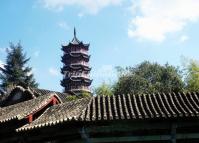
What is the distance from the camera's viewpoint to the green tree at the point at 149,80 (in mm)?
49906

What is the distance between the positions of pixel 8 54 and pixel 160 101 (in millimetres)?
46643

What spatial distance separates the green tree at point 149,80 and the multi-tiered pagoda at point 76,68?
9.98 m

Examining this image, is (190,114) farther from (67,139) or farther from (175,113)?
(67,139)

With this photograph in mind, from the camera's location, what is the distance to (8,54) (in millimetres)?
60969

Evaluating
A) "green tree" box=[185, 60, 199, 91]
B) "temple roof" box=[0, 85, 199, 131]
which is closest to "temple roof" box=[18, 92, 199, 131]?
"temple roof" box=[0, 85, 199, 131]

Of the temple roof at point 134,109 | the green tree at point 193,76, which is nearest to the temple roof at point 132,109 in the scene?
the temple roof at point 134,109

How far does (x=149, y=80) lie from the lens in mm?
54312

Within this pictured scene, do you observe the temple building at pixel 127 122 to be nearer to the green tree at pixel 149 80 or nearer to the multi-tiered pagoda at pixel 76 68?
the green tree at pixel 149 80

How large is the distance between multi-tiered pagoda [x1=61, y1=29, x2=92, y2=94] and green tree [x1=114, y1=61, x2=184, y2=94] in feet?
32.8

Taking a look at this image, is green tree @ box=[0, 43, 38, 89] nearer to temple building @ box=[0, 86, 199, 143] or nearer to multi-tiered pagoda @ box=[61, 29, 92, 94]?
multi-tiered pagoda @ box=[61, 29, 92, 94]

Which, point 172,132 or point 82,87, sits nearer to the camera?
point 172,132

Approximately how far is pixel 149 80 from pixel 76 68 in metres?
13.6

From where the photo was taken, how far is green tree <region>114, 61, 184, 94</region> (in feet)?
164

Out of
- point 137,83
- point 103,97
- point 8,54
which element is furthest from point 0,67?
point 103,97
